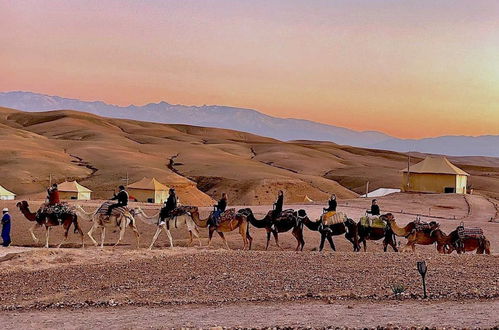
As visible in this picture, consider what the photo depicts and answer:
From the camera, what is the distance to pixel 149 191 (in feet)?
189

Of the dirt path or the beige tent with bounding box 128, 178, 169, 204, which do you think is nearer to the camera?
the dirt path

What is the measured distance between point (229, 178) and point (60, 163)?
20.5m

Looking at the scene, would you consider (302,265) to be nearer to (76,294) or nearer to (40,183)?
(76,294)

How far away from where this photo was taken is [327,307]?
45.0 ft

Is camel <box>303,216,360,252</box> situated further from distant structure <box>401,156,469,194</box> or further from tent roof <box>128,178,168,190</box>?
tent roof <box>128,178,168,190</box>

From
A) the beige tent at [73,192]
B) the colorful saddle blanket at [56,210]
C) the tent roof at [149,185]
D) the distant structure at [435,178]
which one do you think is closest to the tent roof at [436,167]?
the distant structure at [435,178]

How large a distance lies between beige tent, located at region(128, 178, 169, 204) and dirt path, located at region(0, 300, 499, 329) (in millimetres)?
43399

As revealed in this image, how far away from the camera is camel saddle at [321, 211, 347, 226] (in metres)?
24.3

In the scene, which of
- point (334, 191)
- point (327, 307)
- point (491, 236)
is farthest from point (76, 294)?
point (334, 191)

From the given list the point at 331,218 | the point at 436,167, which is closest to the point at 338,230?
the point at 331,218

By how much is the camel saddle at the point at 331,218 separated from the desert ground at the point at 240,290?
11.6 feet

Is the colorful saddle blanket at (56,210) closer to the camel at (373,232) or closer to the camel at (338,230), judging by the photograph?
the camel at (338,230)

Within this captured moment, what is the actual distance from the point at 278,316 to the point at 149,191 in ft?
149

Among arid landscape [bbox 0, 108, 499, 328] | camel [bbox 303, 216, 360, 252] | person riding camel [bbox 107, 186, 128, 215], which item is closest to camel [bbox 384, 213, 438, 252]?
camel [bbox 303, 216, 360, 252]
